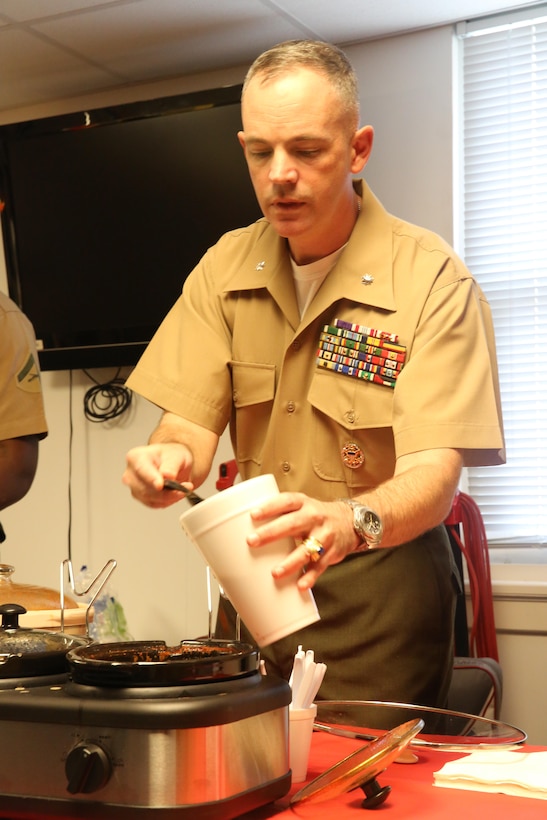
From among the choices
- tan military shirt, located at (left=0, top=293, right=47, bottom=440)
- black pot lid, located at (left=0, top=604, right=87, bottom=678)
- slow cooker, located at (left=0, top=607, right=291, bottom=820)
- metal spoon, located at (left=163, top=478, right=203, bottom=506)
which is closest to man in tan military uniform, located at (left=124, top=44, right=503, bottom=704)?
metal spoon, located at (left=163, top=478, right=203, bottom=506)

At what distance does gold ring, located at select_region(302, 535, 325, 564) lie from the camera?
97 cm

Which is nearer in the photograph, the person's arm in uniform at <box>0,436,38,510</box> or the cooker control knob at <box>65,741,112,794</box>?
the cooker control knob at <box>65,741,112,794</box>

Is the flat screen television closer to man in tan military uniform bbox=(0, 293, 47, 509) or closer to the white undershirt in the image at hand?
man in tan military uniform bbox=(0, 293, 47, 509)

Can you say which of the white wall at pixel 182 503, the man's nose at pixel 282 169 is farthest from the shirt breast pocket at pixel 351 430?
the white wall at pixel 182 503

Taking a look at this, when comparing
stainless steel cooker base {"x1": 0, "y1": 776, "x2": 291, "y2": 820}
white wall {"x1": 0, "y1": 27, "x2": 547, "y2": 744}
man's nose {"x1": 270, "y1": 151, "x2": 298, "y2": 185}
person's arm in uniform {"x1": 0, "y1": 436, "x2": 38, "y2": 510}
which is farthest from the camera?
white wall {"x1": 0, "y1": 27, "x2": 547, "y2": 744}

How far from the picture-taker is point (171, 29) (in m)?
3.44

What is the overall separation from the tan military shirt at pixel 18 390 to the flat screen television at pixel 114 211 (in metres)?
0.69

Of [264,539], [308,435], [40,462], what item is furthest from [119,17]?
[264,539]

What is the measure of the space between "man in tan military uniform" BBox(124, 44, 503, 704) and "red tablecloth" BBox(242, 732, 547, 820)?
52 centimetres

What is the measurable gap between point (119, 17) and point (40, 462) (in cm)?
177

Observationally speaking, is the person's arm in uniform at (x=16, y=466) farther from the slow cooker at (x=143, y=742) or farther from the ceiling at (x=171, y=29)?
the slow cooker at (x=143, y=742)

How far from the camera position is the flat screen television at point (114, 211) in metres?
3.57

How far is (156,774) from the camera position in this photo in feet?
2.65

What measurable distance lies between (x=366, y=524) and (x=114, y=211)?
2932mm
